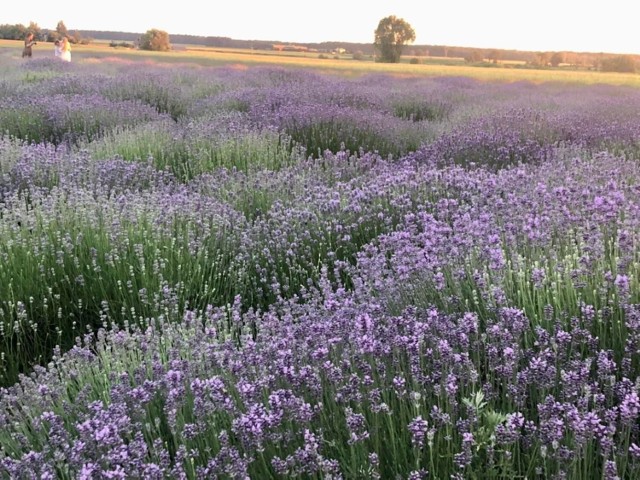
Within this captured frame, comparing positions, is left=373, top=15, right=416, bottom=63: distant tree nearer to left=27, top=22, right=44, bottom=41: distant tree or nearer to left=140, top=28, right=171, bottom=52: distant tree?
left=140, top=28, right=171, bottom=52: distant tree

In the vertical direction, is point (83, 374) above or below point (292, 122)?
below

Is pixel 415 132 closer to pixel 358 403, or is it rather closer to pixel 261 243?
pixel 261 243

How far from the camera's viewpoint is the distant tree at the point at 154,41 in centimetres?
5275

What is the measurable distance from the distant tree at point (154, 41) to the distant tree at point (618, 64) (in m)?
37.0

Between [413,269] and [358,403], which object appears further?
[413,269]

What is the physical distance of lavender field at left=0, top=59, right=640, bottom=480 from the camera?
1538mm

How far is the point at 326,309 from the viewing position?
229 cm

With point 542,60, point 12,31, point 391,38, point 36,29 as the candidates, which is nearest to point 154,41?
point 36,29

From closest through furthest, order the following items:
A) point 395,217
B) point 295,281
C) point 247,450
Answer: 1. point 247,450
2. point 295,281
3. point 395,217

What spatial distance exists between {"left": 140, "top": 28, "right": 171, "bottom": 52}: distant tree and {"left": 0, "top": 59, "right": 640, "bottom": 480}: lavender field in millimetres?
49345

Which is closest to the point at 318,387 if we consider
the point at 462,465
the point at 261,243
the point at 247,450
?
the point at 247,450

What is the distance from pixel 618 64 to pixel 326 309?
3078 centimetres

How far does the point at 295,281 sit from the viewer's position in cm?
364

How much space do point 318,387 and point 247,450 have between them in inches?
9.8
